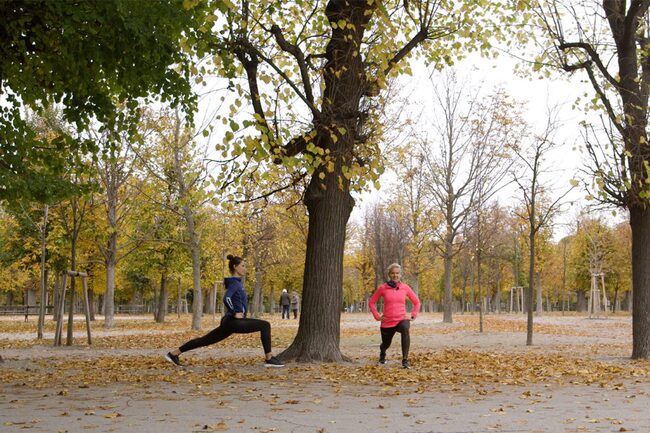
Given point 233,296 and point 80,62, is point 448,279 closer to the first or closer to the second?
point 233,296

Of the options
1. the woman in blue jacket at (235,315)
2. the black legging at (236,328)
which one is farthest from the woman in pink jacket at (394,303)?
the woman in blue jacket at (235,315)

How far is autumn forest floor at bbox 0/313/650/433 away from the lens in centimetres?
624

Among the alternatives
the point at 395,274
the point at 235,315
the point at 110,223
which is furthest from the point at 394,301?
the point at 110,223

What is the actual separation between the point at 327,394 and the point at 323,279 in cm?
366

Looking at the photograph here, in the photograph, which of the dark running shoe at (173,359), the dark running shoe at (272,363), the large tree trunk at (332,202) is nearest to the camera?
the dark running shoe at (272,363)

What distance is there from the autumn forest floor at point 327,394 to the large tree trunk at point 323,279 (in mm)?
519

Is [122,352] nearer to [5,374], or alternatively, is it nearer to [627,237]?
[5,374]

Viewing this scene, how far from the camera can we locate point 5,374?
1059cm

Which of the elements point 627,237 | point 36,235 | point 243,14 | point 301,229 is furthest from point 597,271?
point 243,14

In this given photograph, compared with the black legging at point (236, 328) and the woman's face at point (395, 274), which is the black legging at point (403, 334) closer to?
the woman's face at point (395, 274)

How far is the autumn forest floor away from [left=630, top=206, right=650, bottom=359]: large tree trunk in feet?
2.23

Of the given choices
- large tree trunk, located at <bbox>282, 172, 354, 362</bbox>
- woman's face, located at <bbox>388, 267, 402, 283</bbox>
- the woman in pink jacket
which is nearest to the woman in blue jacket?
large tree trunk, located at <bbox>282, 172, 354, 362</bbox>

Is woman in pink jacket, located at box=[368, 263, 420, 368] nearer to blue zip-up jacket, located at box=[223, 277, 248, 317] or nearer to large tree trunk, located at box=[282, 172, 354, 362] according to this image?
large tree trunk, located at box=[282, 172, 354, 362]

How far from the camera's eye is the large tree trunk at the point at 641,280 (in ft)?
44.0
